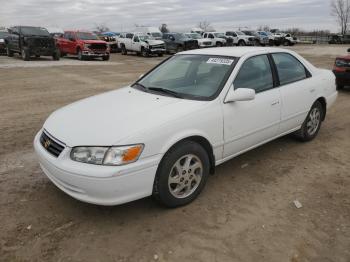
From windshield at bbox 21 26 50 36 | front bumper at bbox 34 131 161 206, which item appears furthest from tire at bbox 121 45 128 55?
front bumper at bbox 34 131 161 206

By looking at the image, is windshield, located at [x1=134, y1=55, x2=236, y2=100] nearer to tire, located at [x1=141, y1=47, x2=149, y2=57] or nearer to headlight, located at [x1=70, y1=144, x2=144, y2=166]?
headlight, located at [x1=70, y1=144, x2=144, y2=166]

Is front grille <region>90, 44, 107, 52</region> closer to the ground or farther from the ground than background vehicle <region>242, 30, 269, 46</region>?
closer to the ground

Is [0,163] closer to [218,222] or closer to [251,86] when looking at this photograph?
[218,222]

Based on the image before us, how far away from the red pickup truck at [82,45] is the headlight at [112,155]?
19993 millimetres

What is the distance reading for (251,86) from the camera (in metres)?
4.41

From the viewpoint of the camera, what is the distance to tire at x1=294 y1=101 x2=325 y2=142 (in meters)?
5.53

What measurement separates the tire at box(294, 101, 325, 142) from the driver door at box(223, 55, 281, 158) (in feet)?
2.85

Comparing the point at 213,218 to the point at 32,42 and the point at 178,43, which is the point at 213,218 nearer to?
the point at 32,42

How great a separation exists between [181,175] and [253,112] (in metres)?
1.27

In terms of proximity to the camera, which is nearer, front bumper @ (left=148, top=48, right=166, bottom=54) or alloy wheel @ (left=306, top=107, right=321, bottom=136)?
alloy wheel @ (left=306, top=107, right=321, bottom=136)

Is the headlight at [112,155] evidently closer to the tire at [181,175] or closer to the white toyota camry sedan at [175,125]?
the white toyota camry sedan at [175,125]

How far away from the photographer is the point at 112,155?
10.5 ft

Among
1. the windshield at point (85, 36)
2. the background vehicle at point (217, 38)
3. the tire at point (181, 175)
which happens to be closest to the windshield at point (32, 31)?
the windshield at point (85, 36)

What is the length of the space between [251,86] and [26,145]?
348 centimetres
